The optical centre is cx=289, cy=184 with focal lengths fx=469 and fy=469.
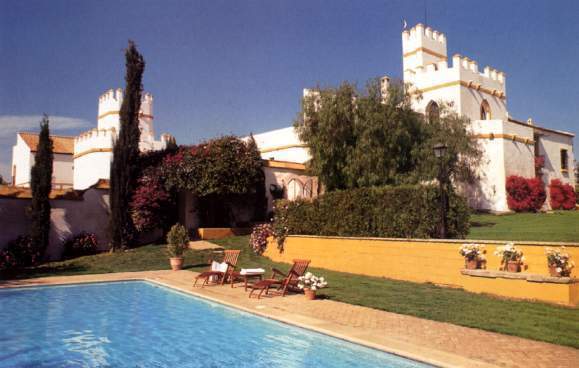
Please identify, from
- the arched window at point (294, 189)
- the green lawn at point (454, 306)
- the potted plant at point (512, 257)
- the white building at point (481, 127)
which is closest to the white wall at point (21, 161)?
the white building at point (481, 127)

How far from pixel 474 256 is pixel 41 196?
17158mm

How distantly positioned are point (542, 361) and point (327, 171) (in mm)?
17159

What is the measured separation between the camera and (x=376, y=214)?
621 inches

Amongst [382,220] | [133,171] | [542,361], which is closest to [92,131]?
[133,171]

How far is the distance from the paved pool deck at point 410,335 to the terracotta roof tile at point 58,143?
109 feet

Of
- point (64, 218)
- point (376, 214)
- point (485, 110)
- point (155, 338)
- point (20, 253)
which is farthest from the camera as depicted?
point (485, 110)

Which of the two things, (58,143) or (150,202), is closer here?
(150,202)

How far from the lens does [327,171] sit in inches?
905

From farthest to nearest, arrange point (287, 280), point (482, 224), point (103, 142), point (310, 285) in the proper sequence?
point (103, 142) < point (482, 224) < point (287, 280) < point (310, 285)

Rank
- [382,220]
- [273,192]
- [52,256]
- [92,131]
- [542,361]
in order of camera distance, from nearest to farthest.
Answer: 1. [542,361]
2. [382,220]
3. [52,256]
4. [273,192]
5. [92,131]

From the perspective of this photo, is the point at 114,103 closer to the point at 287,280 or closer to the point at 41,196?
the point at 41,196

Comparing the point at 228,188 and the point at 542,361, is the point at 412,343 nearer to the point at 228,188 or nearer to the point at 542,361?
the point at 542,361

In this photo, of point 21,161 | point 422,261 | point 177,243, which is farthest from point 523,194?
point 21,161

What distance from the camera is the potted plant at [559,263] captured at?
967cm
